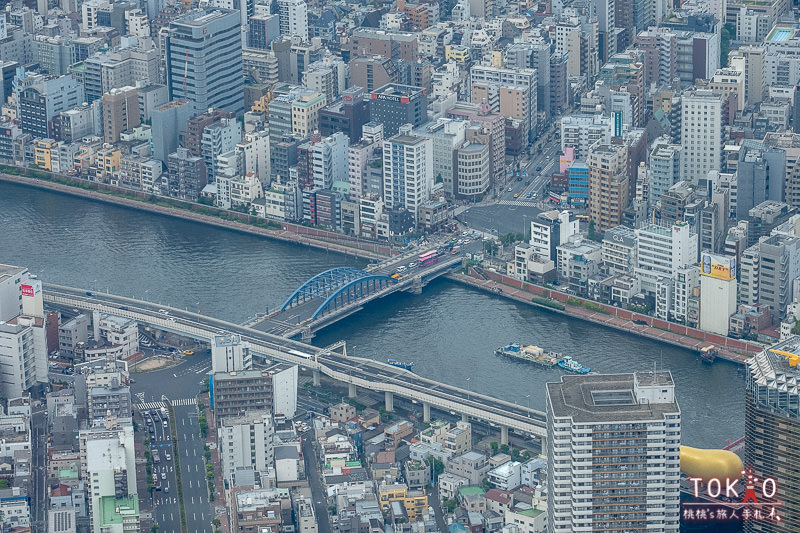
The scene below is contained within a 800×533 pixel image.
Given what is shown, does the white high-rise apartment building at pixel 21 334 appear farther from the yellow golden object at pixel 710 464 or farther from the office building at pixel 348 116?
the yellow golden object at pixel 710 464

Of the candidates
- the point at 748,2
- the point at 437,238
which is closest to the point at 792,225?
the point at 437,238

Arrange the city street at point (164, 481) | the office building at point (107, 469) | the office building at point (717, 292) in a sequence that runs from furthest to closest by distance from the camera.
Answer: the office building at point (717, 292) → the city street at point (164, 481) → the office building at point (107, 469)

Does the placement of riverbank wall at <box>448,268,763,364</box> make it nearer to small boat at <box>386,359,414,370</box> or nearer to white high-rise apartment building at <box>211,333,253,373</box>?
small boat at <box>386,359,414,370</box>

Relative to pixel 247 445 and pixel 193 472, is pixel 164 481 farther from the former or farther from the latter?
pixel 247 445

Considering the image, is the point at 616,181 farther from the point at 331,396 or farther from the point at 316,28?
the point at 316,28

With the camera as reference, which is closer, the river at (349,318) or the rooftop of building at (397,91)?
the river at (349,318)

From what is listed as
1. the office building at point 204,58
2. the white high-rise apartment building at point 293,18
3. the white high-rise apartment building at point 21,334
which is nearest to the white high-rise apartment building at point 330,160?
the office building at point 204,58

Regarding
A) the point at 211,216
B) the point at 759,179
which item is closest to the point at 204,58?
the point at 211,216
